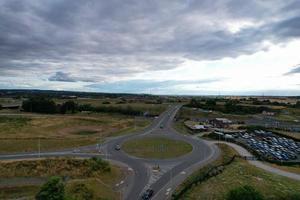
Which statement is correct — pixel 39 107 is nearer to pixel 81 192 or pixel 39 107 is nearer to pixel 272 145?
pixel 272 145

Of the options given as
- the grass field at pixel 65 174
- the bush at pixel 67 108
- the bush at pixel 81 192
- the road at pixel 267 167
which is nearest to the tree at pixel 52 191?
the bush at pixel 81 192

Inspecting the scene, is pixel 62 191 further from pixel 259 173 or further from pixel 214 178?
pixel 259 173

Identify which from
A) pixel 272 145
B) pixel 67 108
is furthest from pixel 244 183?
pixel 67 108

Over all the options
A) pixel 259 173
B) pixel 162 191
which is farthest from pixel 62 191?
pixel 259 173

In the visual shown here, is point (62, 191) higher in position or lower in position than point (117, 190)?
higher

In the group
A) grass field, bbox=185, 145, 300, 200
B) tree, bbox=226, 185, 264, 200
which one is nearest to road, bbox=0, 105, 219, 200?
grass field, bbox=185, 145, 300, 200

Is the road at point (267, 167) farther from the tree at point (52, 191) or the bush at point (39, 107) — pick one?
the bush at point (39, 107)
